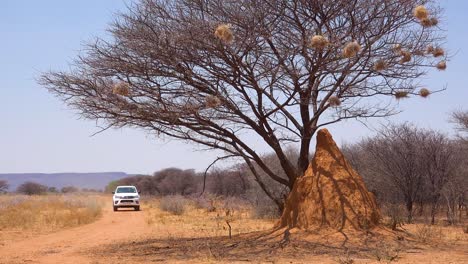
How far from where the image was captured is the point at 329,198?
1336cm

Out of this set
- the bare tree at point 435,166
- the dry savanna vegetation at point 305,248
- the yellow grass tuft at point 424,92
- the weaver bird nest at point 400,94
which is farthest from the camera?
the bare tree at point 435,166

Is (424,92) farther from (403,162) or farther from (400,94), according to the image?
(403,162)

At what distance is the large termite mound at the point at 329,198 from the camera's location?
526 inches

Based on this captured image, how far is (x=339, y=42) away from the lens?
12.5 metres

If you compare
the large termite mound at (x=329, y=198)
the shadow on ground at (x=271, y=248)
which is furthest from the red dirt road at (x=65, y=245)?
the large termite mound at (x=329, y=198)

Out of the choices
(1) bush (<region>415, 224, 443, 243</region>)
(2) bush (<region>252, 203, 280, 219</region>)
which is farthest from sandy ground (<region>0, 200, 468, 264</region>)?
(2) bush (<region>252, 203, 280, 219</region>)

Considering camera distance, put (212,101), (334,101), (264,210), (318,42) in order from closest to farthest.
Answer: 1. (318,42)
2. (212,101)
3. (334,101)
4. (264,210)

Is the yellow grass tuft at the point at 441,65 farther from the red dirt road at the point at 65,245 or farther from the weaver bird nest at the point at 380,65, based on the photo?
the red dirt road at the point at 65,245

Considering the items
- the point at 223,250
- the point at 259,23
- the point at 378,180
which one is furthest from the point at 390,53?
the point at 378,180

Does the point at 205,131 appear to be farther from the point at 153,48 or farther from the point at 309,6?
the point at 309,6

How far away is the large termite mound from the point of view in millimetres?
13359

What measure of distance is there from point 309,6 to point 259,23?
1.15m

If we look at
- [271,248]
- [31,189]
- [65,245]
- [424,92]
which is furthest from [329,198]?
[31,189]

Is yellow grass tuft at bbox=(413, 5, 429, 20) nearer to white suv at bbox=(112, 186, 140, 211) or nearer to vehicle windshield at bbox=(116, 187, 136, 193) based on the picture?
white suv at bbox=(112, 186, 140, 211)
